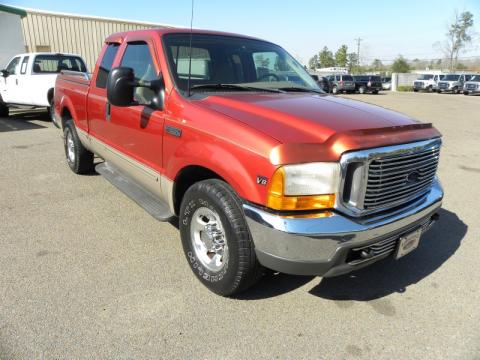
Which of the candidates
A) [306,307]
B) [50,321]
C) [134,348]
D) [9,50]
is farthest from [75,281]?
[9,50]

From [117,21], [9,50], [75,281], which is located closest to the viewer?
[75,281]

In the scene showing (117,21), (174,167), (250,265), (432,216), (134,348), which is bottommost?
(134,348)

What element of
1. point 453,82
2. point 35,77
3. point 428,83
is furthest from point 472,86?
point 35,77

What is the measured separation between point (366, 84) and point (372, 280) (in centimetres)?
3284

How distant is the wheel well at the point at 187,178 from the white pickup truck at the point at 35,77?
8807mm

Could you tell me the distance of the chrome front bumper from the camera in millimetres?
2281

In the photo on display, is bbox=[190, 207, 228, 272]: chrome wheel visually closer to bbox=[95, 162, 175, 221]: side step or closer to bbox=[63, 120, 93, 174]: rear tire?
bbox=[95, 162, 175, 221]: side step

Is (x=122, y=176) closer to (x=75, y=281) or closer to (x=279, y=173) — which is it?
(x=75, y=281)

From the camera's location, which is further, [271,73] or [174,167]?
[271,73]

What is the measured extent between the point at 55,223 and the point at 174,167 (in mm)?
1868

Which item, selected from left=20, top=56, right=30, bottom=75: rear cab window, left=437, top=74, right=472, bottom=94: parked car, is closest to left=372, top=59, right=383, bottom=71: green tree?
left=437, top=74, right=472, bottom=94: parked car

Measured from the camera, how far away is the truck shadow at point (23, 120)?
34.0 ft

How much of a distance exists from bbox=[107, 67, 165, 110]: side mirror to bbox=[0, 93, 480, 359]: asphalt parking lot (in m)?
1.34

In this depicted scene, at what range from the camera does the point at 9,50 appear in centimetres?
1579
